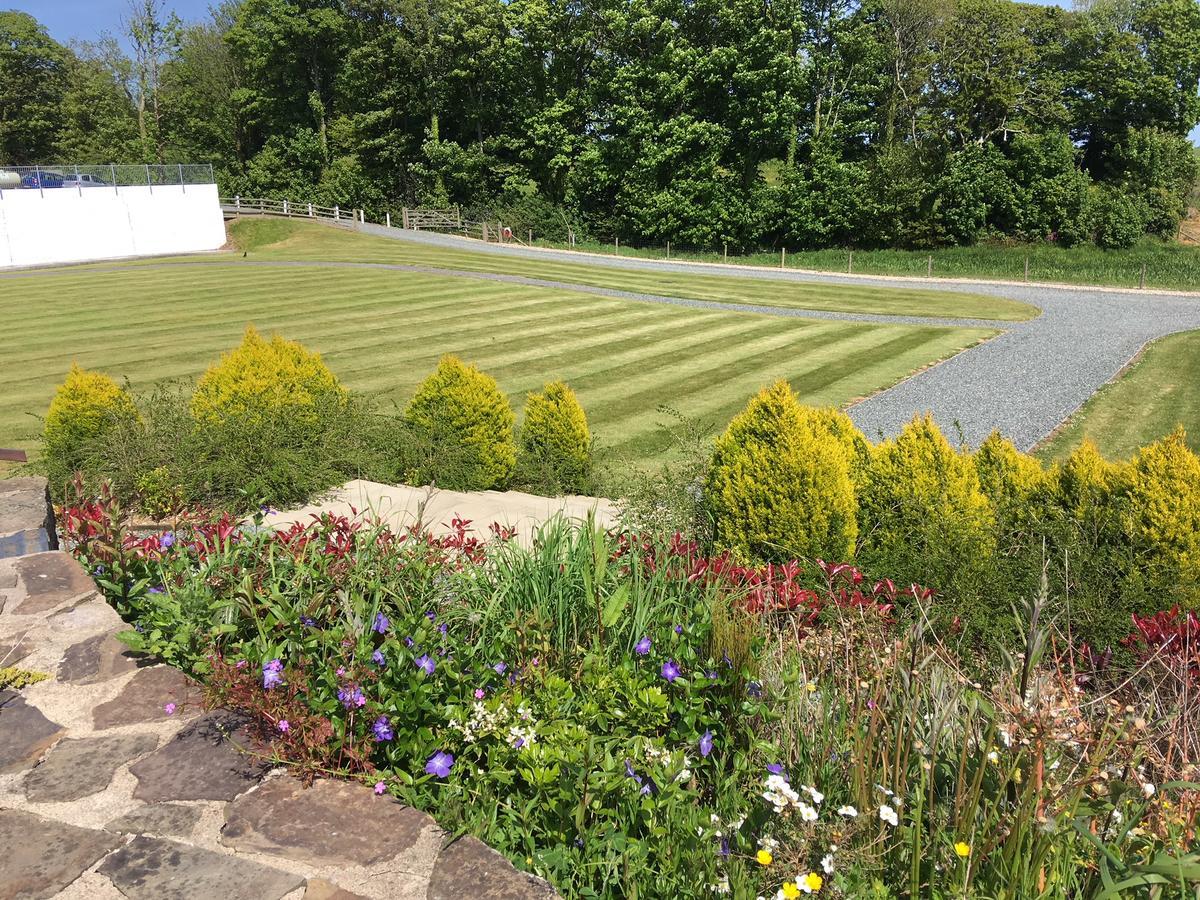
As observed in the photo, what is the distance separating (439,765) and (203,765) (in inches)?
30.5

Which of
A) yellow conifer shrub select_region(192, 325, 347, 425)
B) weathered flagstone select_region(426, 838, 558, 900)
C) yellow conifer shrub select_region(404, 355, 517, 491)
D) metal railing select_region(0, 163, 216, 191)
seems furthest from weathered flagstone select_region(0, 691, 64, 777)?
metal railing select_region(0, 163, 216, 191)

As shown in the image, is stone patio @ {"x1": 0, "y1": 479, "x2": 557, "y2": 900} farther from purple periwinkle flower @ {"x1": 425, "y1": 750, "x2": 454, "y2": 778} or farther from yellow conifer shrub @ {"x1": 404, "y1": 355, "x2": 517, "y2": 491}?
yellow conifer shrub @ {"x1": 404, "y1": 355, "x2": 517, "y2": 491}

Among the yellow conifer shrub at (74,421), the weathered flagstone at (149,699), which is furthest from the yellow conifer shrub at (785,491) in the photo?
the yellow conifer shrub at (74,421)

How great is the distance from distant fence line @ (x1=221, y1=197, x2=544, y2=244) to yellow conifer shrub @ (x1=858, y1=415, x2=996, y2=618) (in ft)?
129

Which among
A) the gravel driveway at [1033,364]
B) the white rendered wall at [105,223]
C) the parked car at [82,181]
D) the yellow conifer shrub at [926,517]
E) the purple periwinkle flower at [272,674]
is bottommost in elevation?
the gravel driveway at [1033,364]

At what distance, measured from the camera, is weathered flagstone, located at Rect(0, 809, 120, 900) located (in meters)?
2.12

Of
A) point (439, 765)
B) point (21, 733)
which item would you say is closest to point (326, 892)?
point (439, 765)

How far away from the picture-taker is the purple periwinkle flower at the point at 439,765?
2.57 m

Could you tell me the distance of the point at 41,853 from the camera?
2.24m

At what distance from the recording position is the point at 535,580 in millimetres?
3617

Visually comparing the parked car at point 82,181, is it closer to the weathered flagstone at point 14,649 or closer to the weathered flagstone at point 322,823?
the weathered flagstone at point 14,649

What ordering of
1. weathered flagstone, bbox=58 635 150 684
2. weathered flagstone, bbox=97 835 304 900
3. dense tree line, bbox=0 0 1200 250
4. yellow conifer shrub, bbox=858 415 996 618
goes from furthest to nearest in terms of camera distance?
dense tree line, bbox=0 0 1200 250 < yellow conifer shrub, bbox=858 415 996 618 < weathered flagstone, bbox=58 635 150 684 < weathered flagstone, bbox=97 835 304 900

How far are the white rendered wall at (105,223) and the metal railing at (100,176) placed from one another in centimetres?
29

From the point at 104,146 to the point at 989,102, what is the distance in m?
54.5
